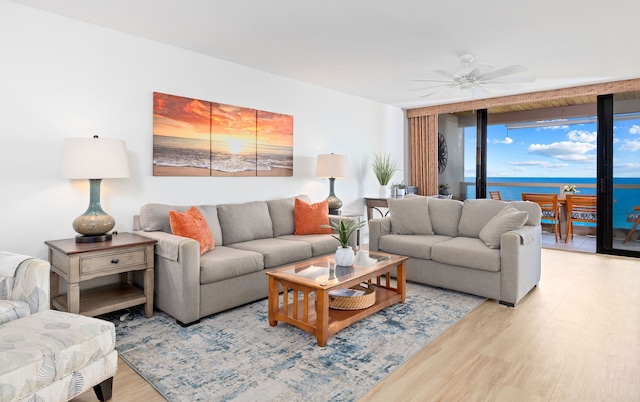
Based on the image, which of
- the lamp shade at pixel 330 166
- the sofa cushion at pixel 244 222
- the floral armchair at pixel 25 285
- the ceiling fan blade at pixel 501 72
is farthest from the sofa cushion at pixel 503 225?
the floral armchair at pixel 25 285

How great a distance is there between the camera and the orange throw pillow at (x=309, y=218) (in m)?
4.29

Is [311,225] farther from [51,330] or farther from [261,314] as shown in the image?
[51,330]

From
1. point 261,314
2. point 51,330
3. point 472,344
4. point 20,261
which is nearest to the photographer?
point 51,330

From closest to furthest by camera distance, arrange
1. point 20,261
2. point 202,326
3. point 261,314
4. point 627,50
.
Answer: point 20,261, point 202,326, point 261,314, point 627,50

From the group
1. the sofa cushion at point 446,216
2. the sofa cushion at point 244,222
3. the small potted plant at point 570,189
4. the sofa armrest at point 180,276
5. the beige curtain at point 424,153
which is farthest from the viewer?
the small potted plant at point 570,189

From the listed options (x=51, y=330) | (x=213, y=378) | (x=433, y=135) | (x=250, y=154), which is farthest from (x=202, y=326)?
(x=433, y=135)

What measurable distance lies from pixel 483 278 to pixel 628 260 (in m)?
3.17

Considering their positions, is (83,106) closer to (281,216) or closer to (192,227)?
(192,227)

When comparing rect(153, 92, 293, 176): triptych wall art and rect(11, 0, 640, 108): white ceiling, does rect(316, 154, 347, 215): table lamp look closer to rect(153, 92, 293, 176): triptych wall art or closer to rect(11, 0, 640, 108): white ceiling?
rect(153, 92, 293, 176): triptych wall art

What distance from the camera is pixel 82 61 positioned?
10.2 feet

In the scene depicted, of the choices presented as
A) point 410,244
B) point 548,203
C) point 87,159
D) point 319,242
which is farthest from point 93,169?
point 548,203

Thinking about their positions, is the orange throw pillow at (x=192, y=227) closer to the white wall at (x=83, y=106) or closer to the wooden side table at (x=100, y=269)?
the wooden side table at (x=100, y=269)

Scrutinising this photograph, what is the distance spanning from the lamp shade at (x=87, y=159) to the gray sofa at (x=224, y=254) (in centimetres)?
59

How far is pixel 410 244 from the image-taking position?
12.9 ft
